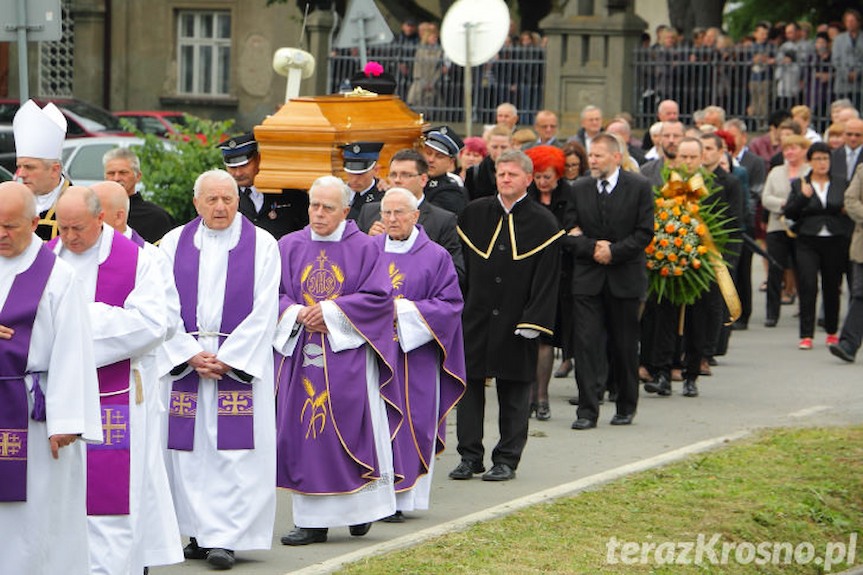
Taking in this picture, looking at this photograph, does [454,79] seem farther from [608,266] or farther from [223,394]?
[223,394]

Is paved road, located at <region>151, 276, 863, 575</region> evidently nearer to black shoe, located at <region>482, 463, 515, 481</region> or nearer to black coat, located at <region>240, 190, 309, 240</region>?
black shoe, located at <region>482, 463, 515, 481</region>

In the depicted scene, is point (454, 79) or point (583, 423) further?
point (454, 79)

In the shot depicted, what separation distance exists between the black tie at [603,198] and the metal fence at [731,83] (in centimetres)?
1367

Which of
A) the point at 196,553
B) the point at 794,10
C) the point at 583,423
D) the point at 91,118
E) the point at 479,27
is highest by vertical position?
the point at 794,10

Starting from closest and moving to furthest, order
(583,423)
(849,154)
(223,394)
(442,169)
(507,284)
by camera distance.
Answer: (223,394)
(507,284)
(442,169)
(583,423)
(849,154)

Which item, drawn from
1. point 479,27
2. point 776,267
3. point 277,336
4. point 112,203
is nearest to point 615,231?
point 277,336

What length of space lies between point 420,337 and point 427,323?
0.27 feet

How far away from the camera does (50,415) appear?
24.6 feet

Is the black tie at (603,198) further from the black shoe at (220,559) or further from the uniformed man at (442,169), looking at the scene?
the black shoe at (220,559)

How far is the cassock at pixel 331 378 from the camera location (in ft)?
31.9

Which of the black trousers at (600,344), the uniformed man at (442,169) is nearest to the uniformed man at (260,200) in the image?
the uniformed man at (442,169)

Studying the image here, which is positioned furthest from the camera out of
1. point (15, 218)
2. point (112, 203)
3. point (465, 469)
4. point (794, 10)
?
point (794, 10)

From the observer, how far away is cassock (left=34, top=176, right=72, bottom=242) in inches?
394

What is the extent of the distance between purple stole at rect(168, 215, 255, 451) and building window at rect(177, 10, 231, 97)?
32702 mm
